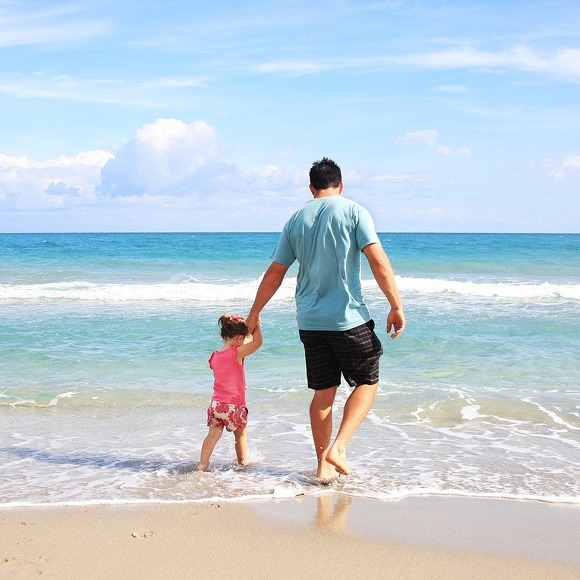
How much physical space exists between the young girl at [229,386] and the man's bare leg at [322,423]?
0.63 m

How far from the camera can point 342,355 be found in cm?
441

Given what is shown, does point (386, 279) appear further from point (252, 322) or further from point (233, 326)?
point (233, 326)

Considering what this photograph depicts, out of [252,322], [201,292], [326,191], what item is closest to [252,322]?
[252,322]

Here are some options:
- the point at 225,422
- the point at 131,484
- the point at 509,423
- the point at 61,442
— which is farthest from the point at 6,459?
the point at 509,423

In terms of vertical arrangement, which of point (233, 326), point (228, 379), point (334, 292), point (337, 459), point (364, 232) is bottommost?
point (337, 459)

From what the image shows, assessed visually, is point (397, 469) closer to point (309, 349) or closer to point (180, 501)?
point (309, 349)

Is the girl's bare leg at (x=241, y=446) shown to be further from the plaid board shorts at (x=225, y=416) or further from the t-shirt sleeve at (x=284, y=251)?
the t-shirt sleeve at (x=284, y=251)

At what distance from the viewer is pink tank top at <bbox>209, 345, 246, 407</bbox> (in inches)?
196

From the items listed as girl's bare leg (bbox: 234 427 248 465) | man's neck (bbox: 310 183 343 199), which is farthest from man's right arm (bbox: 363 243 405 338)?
girl's bare leg (bbox: 234 427 248 465)

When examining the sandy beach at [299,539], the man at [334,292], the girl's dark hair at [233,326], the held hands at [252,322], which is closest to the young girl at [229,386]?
the girl's dark hair at [233,326]

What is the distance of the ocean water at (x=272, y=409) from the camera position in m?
4.70

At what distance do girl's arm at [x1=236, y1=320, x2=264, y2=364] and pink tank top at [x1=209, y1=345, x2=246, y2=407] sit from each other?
6 centimetres

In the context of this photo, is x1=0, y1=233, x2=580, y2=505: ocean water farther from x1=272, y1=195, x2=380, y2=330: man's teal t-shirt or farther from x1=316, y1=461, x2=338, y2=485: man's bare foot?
x1=272, y1=195, x2=380, y2=330: man's teal t-shirt

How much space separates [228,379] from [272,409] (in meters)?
1.89
